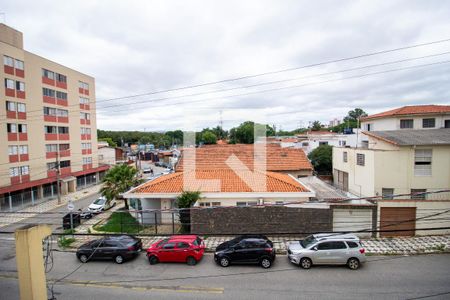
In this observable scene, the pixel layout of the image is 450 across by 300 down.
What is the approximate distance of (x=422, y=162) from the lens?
1720cm

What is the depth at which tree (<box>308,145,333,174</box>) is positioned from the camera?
1195 inches

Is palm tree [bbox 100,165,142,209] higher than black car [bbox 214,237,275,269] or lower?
higher

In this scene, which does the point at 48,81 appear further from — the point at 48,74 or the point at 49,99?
the point at 49,99

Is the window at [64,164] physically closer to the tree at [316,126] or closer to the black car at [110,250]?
the black car at [110,250]

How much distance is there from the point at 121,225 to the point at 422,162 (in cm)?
2071

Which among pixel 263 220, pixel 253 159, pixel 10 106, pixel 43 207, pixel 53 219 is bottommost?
pixel 43 207

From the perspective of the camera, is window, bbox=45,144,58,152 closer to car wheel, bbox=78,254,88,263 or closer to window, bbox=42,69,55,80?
window, bbox=42,69,55,80

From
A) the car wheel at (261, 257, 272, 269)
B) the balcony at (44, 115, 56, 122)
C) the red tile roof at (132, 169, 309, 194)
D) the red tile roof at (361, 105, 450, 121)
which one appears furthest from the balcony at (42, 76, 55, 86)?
the red tile roof at (361, 105, 450, 121)

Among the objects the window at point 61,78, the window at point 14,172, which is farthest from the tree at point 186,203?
the window at point 61,78

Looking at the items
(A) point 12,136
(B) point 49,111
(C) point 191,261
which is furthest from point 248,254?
(B) point 49,111

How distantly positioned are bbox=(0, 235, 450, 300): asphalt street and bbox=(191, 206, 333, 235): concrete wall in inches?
94.9

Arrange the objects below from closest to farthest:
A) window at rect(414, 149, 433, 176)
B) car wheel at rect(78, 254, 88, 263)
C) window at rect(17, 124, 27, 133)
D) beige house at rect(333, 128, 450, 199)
Result: 1. car wheel at rect(78, 254, 88, 263)
2. beige house at rect(333, 128, 450, 199)
3. window at rect(414, 149, 433, 176)
4. window at rect(17, 124, 27, 133)

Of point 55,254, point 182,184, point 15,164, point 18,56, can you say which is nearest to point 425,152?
point 182,184

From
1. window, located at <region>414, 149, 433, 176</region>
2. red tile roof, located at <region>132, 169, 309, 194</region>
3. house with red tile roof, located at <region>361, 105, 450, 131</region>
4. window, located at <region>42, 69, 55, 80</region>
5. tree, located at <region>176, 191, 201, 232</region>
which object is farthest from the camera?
window, located at <region>42, 69, 55, 80</region>
